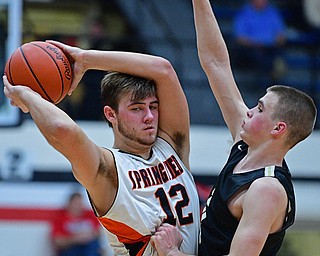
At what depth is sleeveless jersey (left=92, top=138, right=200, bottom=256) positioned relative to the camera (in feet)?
14.5

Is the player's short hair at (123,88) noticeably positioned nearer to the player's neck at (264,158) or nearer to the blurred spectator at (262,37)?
the player's neck at (264,158)

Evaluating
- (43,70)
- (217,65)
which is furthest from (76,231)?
(43,70)

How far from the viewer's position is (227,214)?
4309 millimetres

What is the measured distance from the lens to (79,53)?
178 inches

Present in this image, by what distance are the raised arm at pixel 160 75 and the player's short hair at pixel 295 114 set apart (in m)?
0.65

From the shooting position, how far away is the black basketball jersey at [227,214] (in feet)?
14.0

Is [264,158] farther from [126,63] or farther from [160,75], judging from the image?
[126,63]

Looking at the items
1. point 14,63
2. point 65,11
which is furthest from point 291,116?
point 65,11

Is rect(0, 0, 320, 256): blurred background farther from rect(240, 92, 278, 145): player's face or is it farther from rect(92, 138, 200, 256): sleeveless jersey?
rect(240, 92, 278, 145): player's face

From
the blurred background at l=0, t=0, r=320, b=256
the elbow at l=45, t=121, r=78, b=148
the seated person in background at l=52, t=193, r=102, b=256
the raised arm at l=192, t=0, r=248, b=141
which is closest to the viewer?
the elbow at l=45, t=121, r=78, b=148

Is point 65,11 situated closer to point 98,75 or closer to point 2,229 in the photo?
point 98,75

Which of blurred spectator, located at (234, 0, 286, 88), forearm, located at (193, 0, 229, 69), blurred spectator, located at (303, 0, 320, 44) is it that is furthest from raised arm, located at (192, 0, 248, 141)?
blurred spectator, located at (303, 0, 320, 44)

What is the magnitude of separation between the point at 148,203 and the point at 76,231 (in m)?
5.31

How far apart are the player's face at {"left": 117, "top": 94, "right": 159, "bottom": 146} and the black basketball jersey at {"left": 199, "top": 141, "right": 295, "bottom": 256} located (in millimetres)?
463
